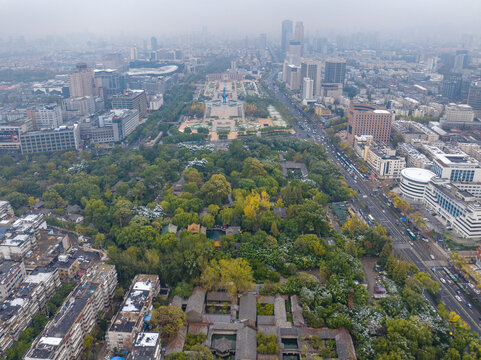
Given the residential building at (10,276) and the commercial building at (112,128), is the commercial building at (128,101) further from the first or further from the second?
the residential building at (10,276)

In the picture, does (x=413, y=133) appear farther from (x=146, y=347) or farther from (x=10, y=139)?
(x=10, y=139)

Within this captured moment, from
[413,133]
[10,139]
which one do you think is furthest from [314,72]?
[10,139]

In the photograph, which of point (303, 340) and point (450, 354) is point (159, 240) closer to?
point (303, 340)

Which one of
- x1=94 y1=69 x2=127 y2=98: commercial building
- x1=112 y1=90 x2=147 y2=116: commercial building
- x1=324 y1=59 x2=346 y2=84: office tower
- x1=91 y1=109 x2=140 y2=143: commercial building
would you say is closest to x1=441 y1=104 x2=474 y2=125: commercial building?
x1=324 y1=59 x2=346 y2=84: office tower

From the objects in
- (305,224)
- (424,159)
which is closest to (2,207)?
(305,224)

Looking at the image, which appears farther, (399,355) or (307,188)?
(307,188)

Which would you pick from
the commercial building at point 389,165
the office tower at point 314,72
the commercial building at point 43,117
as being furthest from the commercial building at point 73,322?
the office tower at point 314,72
